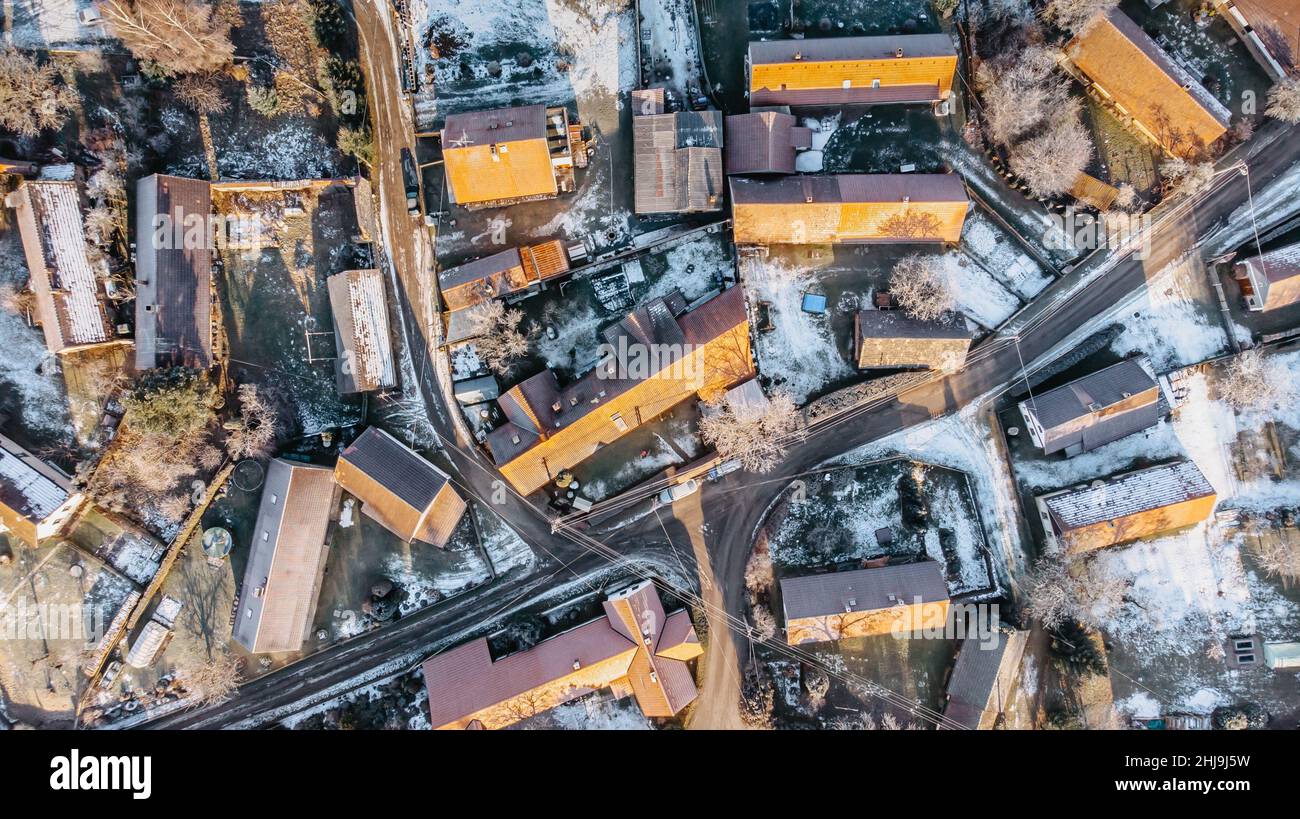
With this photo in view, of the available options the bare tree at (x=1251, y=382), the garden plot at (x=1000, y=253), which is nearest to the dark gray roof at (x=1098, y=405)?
the bare tree at (x=1251, y=382)

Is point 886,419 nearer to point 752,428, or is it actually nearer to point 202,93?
point 752,428

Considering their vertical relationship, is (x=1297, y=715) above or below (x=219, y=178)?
below

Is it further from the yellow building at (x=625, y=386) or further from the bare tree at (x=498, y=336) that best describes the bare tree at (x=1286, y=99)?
the bare tree at (x=498, y=336)

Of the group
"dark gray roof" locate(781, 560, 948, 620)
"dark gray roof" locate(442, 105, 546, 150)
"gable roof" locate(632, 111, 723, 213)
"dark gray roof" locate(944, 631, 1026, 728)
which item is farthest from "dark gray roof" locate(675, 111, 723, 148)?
"dark gray roof" locate(944, 631, 1026, 728)

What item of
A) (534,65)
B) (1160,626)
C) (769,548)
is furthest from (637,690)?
(534,65)

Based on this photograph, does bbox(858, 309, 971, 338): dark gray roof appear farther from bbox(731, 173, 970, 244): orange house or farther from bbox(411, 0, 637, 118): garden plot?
bbox(411, 0, 637, 118): garden plot

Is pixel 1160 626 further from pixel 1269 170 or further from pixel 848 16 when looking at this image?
pixel 848 16
